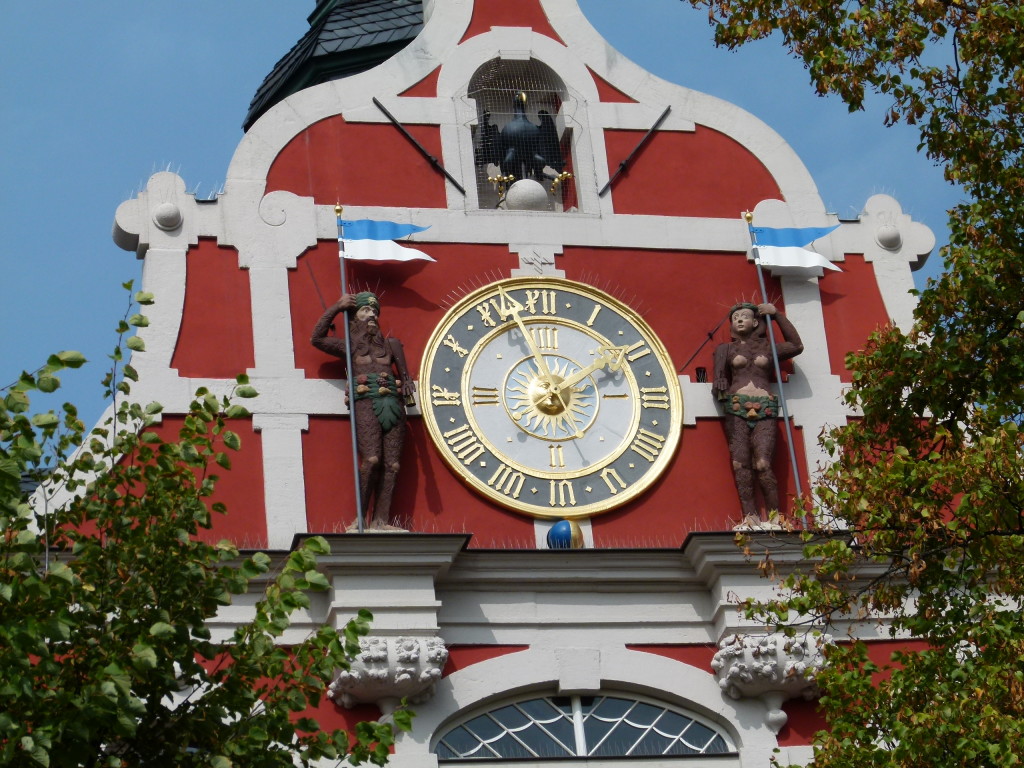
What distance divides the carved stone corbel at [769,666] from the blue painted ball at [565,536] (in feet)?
4.51

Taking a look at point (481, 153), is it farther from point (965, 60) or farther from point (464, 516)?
point (965, 60)

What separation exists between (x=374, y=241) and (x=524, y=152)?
2086 mm

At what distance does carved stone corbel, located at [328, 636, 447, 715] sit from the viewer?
738 inches

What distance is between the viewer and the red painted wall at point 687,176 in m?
21.9

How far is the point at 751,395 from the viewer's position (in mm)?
20656

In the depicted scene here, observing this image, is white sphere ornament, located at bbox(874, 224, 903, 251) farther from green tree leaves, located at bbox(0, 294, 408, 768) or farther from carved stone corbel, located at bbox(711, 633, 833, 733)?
green tree leaves, located at bbox(0, 294, 408, 768)

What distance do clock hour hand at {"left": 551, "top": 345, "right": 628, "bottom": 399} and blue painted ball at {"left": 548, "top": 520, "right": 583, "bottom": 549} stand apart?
1259 mm

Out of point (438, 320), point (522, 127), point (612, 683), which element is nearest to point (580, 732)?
point (612, 683)

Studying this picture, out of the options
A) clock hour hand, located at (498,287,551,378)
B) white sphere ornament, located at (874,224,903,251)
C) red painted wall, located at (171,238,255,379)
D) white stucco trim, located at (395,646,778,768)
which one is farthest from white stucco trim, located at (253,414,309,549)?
white sphere ornament, located at (874,224,903,251)

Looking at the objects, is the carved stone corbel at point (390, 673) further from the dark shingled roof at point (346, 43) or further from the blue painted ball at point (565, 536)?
the dark shingled roof at point (346, 43)

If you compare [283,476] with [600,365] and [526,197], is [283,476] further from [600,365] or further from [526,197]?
[526,197]

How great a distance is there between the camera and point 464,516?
20078mm

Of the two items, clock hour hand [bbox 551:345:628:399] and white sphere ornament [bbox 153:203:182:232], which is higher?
white sphere ornament [bbox 153:203:182:232]

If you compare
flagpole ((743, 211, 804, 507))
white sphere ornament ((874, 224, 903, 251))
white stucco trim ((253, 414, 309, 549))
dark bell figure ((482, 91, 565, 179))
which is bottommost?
white stucco trim ((253, 414, 309, 549))
